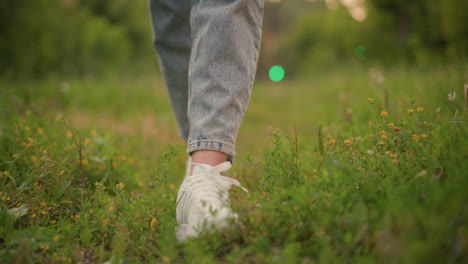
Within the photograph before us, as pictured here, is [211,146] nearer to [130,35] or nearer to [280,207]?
[280,207]

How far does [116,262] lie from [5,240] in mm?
421

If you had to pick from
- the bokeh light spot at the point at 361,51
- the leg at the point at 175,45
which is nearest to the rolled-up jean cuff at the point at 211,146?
the leg at the point at 175,45

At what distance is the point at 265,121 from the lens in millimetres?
4938

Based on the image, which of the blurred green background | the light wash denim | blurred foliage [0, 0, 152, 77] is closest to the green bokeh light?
the blurred green background

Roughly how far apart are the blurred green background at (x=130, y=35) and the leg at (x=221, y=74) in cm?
372

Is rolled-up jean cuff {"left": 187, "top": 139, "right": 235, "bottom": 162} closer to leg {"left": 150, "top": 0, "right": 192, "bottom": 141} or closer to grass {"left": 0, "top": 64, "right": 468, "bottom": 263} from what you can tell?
grass {"left": 0, "top": 64, "right": 468, "bottom": 263}

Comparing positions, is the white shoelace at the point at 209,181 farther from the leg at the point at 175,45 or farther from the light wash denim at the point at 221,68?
the leg at the point at 175,45

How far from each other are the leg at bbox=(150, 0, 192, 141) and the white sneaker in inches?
32.9

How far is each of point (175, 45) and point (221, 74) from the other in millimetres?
744

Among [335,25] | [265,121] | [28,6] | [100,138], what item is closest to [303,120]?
[265,121]

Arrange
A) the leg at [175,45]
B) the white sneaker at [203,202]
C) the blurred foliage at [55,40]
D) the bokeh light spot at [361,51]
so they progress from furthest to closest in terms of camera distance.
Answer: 1. the bokeh light spot at [361,51]
2. the blurred foliage at [55,40]
3. the leg at [175,45]
4. the white sneaker at [203,202]

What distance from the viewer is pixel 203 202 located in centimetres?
108

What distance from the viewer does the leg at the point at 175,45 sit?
1.84 metres

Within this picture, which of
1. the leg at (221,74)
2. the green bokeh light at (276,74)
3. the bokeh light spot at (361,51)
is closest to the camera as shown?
the leg at (221,74)
